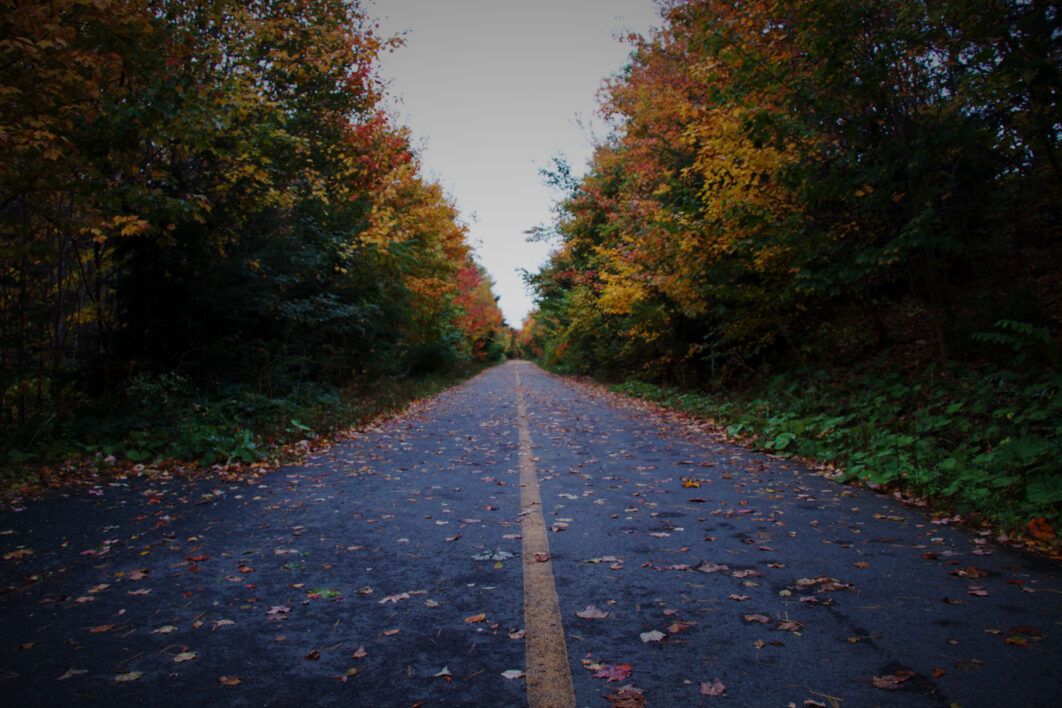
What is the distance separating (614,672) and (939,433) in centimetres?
581

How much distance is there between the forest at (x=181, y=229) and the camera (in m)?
5.84

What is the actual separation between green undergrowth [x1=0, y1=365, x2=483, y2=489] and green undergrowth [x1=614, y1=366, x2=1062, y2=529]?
725 cm

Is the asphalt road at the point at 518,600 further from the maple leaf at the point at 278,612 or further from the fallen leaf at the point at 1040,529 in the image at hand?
the fallen leaf at the point at 1040,529

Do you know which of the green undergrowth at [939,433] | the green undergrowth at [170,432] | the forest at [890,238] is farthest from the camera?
the green undergrowth at [170,432]

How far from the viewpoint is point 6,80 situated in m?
5.27

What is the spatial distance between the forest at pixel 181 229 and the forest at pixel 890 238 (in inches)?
276

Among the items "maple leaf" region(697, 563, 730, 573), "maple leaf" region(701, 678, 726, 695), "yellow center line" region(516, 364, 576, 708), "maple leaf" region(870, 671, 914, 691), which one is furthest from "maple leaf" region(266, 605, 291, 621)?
"maple leaf" region(870, 671, 914, 691)

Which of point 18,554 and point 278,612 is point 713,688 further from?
point 18,554

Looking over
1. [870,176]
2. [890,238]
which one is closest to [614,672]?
[870,176]

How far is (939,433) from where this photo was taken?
21.2ft

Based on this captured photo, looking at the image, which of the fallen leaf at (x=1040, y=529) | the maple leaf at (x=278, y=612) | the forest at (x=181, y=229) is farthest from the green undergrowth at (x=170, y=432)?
the fallen leaf at (x=1040, y=529)

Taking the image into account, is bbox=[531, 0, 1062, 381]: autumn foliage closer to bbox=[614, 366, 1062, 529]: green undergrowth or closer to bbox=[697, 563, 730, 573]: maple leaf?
bbox=[614, 366, 1062, 529]: green undergrowth

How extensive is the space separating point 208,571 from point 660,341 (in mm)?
14764

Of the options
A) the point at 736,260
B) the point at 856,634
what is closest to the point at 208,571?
the point at 856,634
